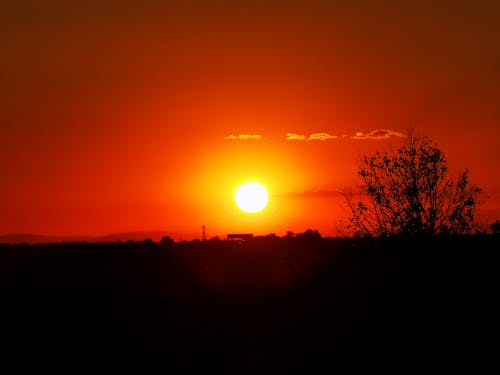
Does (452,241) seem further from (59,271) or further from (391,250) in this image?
(59,271)

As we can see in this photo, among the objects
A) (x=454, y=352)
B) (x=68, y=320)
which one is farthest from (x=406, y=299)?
(x=68, y=320)

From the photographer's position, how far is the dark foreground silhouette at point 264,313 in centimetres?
1620

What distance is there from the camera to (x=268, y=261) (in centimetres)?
3022

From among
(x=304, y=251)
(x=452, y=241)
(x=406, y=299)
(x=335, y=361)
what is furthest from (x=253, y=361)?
(x=304, y=251)

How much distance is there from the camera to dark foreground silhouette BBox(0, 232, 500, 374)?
53.2 feet

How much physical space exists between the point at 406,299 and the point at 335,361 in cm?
395

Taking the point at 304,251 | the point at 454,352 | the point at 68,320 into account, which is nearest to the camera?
the point at 454,352

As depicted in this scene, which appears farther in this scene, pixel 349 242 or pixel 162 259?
pixel 349 242

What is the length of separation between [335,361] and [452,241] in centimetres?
1124

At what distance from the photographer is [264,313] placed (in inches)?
844

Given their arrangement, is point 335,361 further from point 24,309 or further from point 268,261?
point 268,261

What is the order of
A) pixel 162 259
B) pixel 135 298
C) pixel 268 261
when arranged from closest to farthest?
pixel 135 298, pixel 162 259, pixel 268 261

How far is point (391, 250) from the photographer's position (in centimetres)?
2544

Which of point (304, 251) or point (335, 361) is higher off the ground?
point (304, 251)
